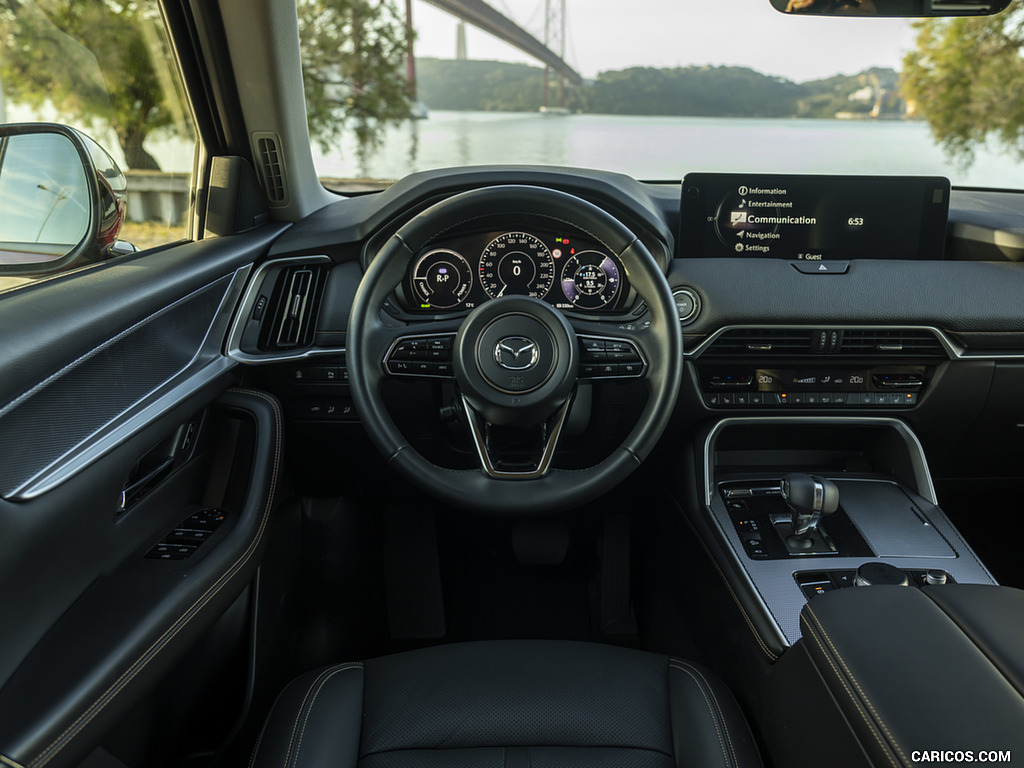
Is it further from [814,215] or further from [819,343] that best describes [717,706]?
[814,215]

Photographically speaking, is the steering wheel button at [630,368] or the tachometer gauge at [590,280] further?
the tachometer gauge at [590,280]

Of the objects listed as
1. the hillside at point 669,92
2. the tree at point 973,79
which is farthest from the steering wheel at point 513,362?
the tree at point 973,79

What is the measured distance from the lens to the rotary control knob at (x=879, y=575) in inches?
66.6

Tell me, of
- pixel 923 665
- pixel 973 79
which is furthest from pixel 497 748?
pixel 973 79

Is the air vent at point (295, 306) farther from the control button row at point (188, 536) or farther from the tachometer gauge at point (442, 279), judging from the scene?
the control button row at point (188, 536)

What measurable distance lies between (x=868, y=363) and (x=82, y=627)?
1985 millimetres

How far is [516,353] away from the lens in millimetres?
1636

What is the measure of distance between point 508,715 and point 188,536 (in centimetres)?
80

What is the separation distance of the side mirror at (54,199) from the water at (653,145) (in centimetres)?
77

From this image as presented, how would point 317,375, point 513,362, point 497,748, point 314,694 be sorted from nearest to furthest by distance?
point 497,748
point 314,694
point 513,362
point 317,375

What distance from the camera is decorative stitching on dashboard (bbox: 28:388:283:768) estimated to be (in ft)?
3.65

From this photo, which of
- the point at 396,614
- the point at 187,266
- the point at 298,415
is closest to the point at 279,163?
the point at 187,266

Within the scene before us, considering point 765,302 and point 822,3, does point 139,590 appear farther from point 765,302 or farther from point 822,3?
point 822,3

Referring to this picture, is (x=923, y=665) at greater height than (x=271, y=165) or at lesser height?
lesser
